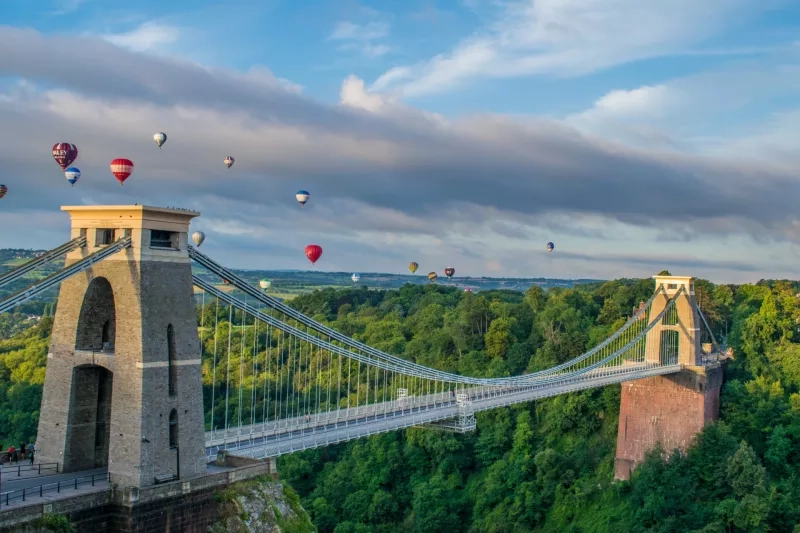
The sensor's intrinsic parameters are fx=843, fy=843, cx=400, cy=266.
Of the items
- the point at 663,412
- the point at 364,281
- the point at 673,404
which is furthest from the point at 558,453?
the point at 364,281

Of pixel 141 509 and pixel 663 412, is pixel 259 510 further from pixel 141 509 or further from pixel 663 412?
pixel 663 412

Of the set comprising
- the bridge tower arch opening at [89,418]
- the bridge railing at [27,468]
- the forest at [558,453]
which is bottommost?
the forest at [558,453]

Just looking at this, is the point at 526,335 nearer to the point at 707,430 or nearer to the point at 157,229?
the point at 707,430

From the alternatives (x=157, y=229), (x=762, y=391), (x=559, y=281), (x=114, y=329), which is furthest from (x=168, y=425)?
(x=559, y=281)

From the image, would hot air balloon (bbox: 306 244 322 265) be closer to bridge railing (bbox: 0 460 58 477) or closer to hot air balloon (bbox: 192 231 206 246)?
hot air balloon (bbox: 192 231 206 246)

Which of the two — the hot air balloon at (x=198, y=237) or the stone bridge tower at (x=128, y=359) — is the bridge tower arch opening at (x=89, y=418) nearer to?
the stone bridge tower at (x=128, y=359)

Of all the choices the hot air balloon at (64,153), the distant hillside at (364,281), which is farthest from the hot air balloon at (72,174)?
the distant hillside at (364,281)
